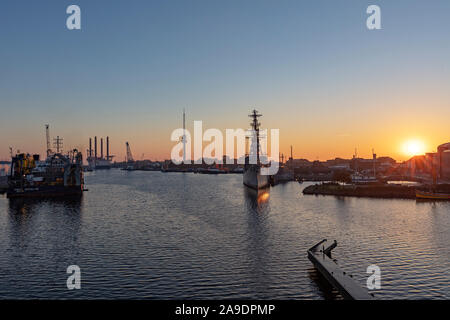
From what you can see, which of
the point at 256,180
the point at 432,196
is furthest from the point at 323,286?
the point at 256,180

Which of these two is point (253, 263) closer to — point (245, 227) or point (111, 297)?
point (111, 297)

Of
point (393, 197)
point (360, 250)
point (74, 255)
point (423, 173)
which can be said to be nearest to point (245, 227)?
point (360, 250)

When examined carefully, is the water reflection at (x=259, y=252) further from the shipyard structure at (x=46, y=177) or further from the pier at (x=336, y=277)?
the shipyard structure at (x=46, y=177)

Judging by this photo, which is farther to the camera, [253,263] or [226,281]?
[253,263]

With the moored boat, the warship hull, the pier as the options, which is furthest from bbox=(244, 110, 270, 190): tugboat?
the pier

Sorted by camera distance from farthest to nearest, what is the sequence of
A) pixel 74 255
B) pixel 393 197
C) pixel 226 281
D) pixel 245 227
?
pixel 393 197, pixel 245 227, pixel 74 255, pixel 226 281
